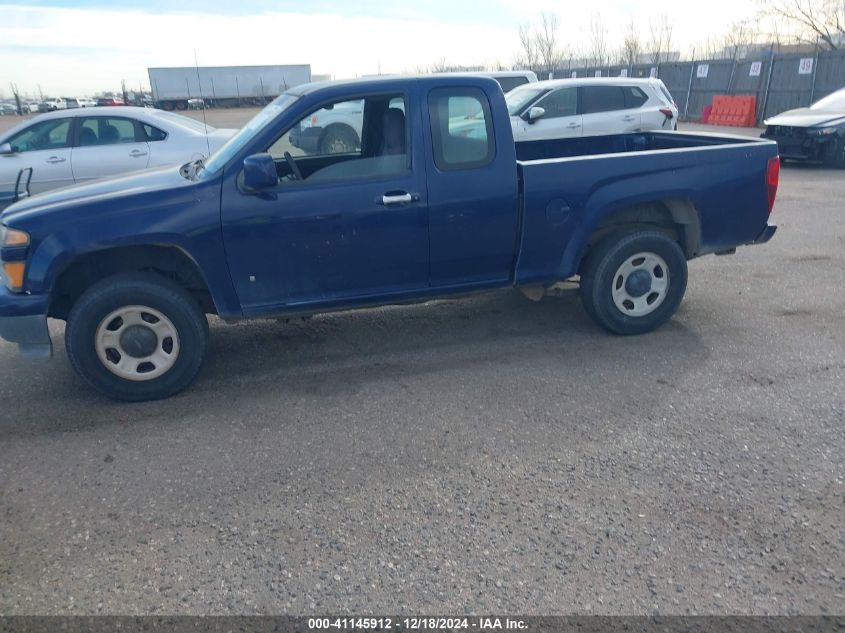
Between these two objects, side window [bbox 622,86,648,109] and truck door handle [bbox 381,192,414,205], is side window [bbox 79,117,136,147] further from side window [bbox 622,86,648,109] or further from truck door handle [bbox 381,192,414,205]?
side window [bbox 622,86,648,109]

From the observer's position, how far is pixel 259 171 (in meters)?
4.29

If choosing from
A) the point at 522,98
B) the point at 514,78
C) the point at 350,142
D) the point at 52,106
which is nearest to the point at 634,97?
the point at 522,98

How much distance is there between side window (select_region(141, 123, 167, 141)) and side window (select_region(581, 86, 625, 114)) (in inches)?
290

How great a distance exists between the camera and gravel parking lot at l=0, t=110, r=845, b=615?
9.24 ft

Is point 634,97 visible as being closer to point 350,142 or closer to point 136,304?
point 350,142

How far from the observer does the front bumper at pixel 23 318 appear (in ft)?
14.0

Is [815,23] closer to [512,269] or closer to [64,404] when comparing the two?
[512,269]

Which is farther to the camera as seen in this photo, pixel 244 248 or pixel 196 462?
pixel 244 248

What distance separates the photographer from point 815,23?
34.0 m

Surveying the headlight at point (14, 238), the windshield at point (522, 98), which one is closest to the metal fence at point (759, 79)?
the windshield at point (522, 98)

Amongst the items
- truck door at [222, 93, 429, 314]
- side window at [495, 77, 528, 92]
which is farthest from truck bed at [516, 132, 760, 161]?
side window at [495, 77, 528, 92]

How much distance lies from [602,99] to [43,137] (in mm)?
9270

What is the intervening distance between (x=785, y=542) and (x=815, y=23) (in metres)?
38.8

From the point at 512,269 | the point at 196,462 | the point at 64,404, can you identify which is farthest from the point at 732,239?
the point at 64,404
